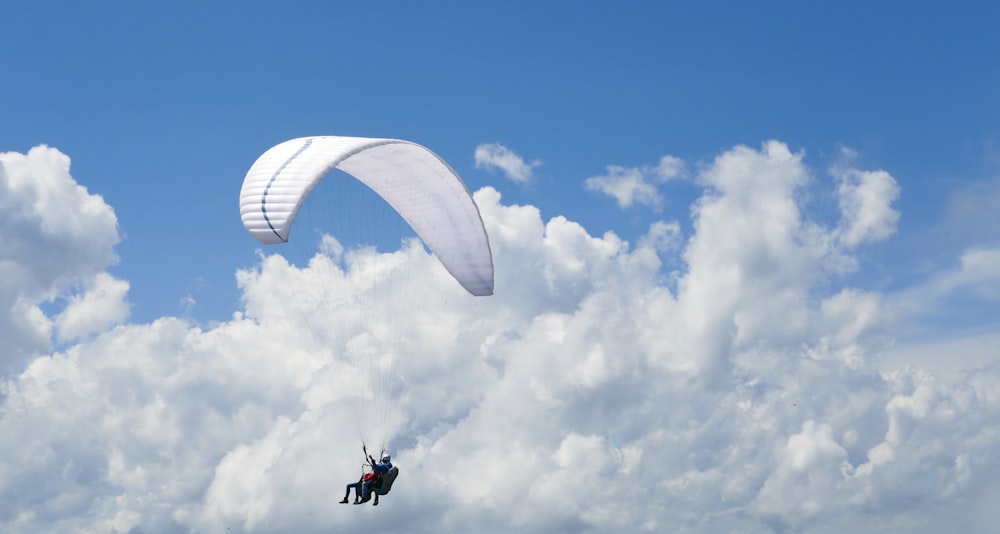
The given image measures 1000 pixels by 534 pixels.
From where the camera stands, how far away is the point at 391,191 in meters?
58.2

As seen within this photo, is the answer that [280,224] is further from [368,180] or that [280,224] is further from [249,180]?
[368,180]

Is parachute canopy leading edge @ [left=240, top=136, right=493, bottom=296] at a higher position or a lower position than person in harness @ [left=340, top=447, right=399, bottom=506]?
higher

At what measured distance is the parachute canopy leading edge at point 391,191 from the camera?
49000mm

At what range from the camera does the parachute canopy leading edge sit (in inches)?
1929

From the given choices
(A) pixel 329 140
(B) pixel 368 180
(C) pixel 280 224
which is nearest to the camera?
(C) pixel 280 224

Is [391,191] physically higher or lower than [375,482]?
higher

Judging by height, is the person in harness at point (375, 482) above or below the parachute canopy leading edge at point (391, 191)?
below

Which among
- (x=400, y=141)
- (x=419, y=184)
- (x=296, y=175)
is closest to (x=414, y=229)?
(x=419, y=184)

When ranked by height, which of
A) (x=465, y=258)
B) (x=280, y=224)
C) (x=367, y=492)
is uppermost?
(x=465, y=258)

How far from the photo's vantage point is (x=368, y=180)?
57.6 m

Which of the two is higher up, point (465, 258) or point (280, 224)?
point (465, 258)

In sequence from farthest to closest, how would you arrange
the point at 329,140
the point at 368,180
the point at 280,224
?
the point at 368,180, the point at 329,140, the point at 280,224

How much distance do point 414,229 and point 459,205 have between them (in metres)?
2.58

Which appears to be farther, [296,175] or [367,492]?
[367,492]
